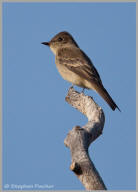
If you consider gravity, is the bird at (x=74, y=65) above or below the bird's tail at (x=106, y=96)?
above

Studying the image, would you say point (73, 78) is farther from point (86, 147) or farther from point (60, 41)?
point (86, 147)

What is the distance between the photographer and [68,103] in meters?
11.0

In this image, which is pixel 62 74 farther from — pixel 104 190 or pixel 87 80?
pixel 104 190

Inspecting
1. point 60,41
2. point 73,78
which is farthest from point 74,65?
point 60,41

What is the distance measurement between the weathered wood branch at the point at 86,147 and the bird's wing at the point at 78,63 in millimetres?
3529

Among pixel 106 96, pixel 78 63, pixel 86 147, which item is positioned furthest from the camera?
pixel 78 63

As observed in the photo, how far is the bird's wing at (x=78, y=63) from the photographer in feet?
41.1

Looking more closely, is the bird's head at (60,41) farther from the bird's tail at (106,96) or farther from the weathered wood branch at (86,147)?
the weathered wood branch at (86,147)

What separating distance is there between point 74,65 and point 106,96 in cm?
193

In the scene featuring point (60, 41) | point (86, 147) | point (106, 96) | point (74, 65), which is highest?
point (60, 41)

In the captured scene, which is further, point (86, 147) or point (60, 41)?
point (60, 41)

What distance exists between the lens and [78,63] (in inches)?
521

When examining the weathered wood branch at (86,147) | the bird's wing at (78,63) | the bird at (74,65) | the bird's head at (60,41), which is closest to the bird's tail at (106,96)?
the bird at (74,65)

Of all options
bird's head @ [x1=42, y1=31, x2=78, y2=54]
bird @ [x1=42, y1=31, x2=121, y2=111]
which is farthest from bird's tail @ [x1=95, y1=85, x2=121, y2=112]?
bird's head @ [x1=42, y1=31, x2=78, y2=54]
